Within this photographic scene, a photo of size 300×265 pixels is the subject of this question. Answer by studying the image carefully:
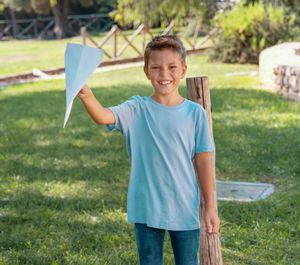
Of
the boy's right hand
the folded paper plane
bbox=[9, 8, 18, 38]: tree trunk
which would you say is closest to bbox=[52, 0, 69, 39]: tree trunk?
bbox=[9, 8, 18, 38]: tree trunk

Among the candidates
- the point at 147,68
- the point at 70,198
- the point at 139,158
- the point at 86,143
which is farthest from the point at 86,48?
the point at 86,143

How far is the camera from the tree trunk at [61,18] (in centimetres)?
3453

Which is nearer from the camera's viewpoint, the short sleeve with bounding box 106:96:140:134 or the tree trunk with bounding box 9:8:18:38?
the short sleeve with bounding box 106:96:140:134

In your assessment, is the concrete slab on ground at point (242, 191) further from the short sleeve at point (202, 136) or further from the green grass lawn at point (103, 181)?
the short sleeve at point (202, 136)

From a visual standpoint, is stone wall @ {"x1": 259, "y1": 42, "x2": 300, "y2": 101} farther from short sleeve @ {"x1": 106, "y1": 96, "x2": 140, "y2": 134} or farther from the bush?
short sleeve @ {"x1": 106, "y1": 96, "x2": 140, "y2": 134}

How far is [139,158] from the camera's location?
7.44 feet

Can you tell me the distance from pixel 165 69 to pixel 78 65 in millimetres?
510

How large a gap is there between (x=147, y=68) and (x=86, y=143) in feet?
15.3

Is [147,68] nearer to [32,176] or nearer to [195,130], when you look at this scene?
[195,130]

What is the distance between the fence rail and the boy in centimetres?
3441

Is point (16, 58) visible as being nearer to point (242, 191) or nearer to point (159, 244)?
point (242, 191)

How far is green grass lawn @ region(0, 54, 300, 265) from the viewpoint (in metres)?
3.74

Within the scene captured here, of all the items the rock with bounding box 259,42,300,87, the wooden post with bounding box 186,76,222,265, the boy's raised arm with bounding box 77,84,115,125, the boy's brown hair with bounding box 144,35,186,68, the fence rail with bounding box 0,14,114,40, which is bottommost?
the fence rail with bounding box 0,14,114,40

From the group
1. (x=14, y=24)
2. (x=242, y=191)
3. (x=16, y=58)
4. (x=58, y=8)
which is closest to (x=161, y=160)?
(x=242, y=191)
